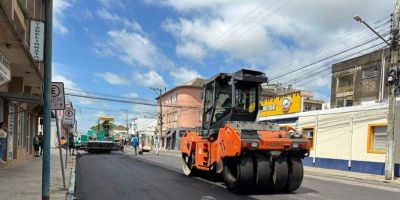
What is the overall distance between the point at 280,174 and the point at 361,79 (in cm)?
4250

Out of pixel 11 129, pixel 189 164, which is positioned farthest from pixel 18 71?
pixel 189 164

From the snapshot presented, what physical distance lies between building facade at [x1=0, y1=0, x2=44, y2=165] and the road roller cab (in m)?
5.59

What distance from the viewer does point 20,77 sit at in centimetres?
1917

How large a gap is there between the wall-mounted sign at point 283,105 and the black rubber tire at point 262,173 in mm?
21157

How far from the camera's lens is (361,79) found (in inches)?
2042

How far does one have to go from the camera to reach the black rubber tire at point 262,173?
12.5 m

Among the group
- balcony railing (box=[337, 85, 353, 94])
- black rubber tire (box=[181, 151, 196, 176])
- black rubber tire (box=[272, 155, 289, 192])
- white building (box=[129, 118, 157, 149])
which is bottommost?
white building (box=[129, 118, 157, 149])

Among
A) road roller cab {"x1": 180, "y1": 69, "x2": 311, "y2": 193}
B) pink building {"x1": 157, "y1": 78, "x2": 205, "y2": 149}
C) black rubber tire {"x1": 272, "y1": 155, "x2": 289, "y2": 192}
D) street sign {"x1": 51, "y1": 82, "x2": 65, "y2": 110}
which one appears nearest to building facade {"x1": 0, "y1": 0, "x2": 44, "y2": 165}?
street sign {"x1": 51, "y1": 82, "x2": 65, "y2": 110}

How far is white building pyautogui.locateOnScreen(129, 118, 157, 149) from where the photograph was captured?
96.2 m

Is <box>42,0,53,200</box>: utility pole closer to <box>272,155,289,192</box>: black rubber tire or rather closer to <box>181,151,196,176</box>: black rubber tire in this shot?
<box>272,155,289,192</box>: black rubber tire

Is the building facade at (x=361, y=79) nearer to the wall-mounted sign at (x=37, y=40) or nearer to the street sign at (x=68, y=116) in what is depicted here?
the street sign at (x=68, y=116)

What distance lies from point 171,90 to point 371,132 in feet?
184

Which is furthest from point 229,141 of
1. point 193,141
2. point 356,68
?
point 356,68

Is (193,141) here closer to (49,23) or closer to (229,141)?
(229,141)
